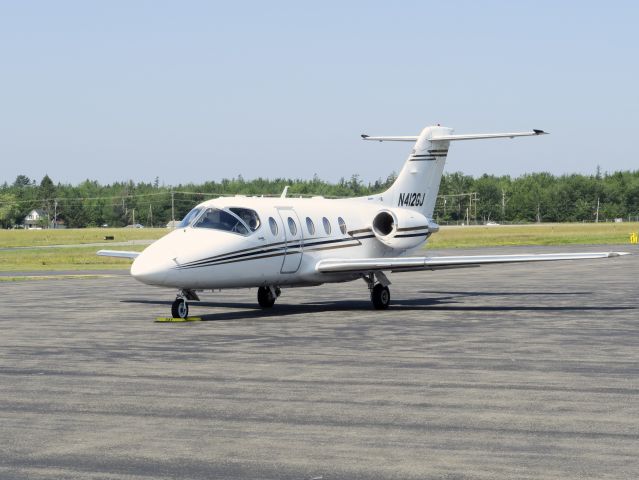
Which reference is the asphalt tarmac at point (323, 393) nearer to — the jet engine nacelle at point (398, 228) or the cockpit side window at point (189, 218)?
the cockpit side window at point (189, 218)

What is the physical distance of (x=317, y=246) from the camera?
2448 centimetres

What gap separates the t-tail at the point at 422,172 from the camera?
28031 millimetres

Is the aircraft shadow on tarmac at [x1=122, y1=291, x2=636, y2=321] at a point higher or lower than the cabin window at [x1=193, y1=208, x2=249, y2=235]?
lower

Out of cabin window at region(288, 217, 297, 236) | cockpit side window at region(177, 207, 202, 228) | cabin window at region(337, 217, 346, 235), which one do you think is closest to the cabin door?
cabin window at region(288, 217, 297, 236)

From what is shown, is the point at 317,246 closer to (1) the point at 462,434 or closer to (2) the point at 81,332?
(2) the point at 81,332

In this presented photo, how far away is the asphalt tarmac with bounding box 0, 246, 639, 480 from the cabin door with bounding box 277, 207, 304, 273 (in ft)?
3.68

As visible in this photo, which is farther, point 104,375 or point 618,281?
point 618,281

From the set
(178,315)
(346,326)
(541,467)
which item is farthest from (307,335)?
(541,467)

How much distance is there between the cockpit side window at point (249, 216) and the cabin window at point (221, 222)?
0.19m

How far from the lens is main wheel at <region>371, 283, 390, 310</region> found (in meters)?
24.1

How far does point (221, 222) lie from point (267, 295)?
3.12 meters

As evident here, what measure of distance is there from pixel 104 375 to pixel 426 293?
1712cm

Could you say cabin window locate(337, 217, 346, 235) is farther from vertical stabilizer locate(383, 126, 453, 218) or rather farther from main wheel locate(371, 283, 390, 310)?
vertical stabilizer locate(383, 126, 453, 218)

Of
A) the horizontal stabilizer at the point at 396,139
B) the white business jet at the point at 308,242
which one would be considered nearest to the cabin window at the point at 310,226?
the white business jet at the point at 308,242
